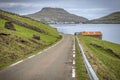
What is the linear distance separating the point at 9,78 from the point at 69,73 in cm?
373

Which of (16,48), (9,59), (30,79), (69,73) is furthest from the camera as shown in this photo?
(16,48)

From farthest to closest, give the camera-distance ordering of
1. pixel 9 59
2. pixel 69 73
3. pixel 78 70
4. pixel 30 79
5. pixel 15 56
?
pixel 15 56 → pixel 9 59 → pixel 78 70 → pixel 69 73 → pixel 30 79

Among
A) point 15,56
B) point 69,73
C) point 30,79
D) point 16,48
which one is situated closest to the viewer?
point 30,79

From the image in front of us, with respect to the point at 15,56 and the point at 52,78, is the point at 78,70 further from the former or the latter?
the point at 15,56

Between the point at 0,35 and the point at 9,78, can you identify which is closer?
the point at 9,78

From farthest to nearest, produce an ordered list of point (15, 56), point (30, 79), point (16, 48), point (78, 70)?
point (16, 48) → point (15, 56) → point (78, 70) → point (30, 79)

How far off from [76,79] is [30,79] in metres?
2.48

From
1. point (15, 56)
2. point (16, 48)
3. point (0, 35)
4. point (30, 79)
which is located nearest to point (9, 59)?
point (15, 56)

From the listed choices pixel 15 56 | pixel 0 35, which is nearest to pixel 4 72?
pixel 15 56

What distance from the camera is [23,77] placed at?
44.1ft

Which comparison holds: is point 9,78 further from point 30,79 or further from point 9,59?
point 9,59

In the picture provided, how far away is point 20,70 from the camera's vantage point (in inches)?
621

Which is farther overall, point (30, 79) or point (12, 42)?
point (12, 42)

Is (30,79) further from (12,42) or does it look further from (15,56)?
(12,42)
